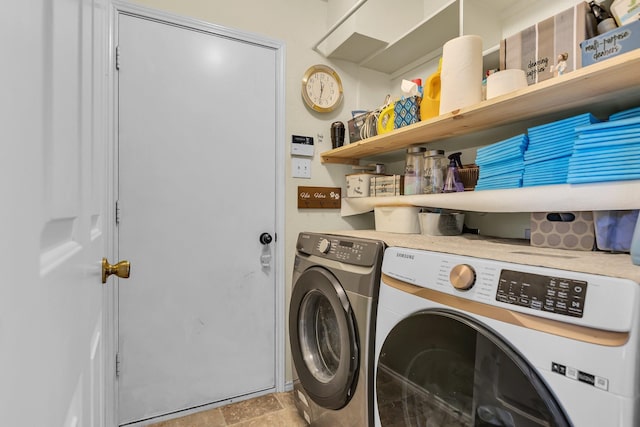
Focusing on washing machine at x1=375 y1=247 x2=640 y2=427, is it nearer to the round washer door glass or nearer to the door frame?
the round washer door glass

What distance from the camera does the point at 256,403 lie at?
188 centimetres

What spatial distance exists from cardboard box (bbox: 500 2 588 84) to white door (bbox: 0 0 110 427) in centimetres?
134

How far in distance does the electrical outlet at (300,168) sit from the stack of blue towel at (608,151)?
1415mm

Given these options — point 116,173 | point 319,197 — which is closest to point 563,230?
point 319,197

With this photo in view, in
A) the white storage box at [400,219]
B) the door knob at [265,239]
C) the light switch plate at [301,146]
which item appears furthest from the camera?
the light switch plate at [301,146]

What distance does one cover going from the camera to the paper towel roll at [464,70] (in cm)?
125

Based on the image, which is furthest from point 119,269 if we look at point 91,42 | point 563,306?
point 563,306

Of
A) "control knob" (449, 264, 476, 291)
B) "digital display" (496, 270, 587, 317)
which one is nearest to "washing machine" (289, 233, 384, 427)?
"control knob" (449, 264, 476, 291)

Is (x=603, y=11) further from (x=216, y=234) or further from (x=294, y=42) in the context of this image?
(x=216, y=234)

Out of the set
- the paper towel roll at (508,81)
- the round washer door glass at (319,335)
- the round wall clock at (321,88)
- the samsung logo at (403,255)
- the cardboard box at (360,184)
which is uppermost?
the round wall clock at (321,88)

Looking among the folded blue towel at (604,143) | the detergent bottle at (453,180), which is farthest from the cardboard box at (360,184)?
the folded blue towel at (604,143)

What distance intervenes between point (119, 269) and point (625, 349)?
1.04 meters

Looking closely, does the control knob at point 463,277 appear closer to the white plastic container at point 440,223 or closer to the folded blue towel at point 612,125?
the folded blue towel at point 612,125

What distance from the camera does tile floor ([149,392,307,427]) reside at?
1689 millimetres
